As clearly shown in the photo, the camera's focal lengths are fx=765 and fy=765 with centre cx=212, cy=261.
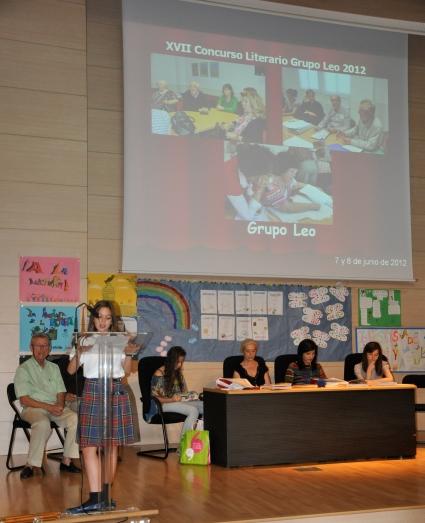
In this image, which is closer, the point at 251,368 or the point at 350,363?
the point at 251,368

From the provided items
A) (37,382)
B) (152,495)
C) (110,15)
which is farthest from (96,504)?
(110,15)

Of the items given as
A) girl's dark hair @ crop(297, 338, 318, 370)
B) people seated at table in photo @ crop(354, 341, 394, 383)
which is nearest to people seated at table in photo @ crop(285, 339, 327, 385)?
girl's dark hair @ crop(297, 338, 318, 370)

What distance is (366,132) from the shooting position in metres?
8.53

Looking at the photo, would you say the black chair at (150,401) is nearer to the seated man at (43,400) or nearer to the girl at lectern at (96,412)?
the seated man at (43,400)

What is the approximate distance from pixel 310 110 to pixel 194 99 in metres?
1.32

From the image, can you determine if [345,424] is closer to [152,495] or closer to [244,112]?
[152,495]

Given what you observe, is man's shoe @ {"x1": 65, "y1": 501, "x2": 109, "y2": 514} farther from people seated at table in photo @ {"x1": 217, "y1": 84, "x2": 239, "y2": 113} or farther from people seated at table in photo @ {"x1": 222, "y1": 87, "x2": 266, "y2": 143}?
people seated at table in photo @ {"x1": 217, "y1": 84, "x2": 239, "y2": 113}

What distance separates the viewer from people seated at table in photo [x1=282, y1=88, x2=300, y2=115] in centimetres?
823

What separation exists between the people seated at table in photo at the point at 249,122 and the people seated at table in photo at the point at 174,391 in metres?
2.42

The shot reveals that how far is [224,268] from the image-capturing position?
25.8 ft

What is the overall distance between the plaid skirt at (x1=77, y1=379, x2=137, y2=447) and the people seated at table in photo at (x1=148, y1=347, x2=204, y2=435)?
7.88ft

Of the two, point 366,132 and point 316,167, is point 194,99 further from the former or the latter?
point 366,132

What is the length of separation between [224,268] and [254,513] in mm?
3724

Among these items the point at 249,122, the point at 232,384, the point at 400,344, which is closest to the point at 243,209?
the point at 249,122
